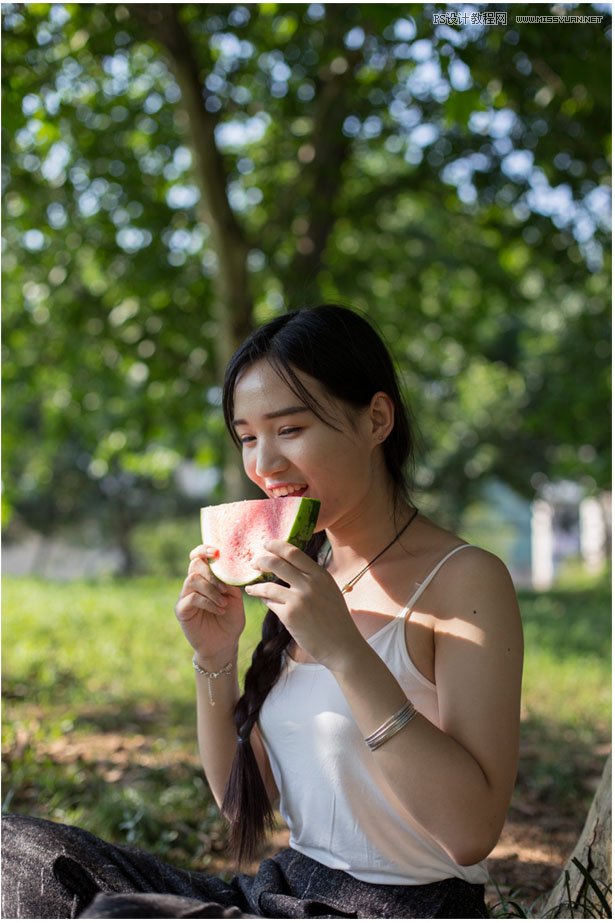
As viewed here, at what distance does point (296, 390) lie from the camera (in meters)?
2.22

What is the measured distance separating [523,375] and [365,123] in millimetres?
12072

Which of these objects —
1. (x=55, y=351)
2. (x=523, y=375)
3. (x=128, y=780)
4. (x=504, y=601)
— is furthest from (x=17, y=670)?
(x=523, y=375)

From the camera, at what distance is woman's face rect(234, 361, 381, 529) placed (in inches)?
85.9

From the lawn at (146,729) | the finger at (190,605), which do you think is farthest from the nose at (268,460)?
the lawn at (146,729)

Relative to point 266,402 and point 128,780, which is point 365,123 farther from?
point 266,402

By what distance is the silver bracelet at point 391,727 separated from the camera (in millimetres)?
1840

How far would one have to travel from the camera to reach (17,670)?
6547mm

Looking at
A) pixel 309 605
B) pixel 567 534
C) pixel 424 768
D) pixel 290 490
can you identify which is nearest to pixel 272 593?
pixel 309 605

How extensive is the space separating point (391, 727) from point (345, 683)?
0.12 meters

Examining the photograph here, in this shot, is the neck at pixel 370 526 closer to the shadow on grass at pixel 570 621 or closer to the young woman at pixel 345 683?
the young woman at pixel 345 683

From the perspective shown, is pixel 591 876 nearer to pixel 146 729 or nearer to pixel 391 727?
pixel 391 727

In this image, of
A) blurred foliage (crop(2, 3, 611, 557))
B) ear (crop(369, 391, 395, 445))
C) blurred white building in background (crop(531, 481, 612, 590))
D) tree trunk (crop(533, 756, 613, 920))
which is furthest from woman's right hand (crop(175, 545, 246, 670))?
blurred white building in background (crop(531, 481, 612, 590))

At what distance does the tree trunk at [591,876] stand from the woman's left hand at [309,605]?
1145mm

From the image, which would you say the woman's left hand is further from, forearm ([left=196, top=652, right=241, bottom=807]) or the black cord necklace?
forearm ([left=196, top=652, right=241, bottom=807])
